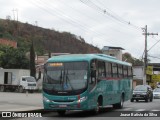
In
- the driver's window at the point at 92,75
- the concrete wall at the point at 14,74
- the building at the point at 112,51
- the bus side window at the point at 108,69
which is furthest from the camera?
the building at the point at 112,51

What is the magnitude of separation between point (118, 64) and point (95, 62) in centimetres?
501

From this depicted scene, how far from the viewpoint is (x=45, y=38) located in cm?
13862

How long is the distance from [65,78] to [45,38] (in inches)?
4672

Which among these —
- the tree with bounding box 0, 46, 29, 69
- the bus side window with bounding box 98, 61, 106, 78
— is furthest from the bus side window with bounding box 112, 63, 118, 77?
the tree with bounding box 0, 46, 29, 69

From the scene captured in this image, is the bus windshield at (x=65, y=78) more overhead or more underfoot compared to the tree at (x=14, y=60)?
more underfoot

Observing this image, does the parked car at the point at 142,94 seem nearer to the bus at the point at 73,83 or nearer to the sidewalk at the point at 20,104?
the sidewalk at the point at 20,104

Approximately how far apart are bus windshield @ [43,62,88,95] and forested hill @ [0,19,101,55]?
9638cm

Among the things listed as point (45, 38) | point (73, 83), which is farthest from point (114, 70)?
point (45, 38)

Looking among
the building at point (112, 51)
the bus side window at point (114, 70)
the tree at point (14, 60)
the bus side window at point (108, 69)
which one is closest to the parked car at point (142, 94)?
the bus side window at point (114, 70)

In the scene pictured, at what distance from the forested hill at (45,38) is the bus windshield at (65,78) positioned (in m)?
96.4

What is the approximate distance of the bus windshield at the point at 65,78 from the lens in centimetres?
2048

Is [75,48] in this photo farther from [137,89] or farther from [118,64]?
[118,64]

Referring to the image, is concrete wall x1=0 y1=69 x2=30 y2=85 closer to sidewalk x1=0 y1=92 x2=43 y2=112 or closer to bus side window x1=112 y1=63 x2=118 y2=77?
sidewalk x1=0 y1=92 x2=43 y2=112

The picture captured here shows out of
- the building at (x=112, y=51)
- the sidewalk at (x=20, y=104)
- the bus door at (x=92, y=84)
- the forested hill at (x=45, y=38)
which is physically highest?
the forested hill at (x=45, y=38)
